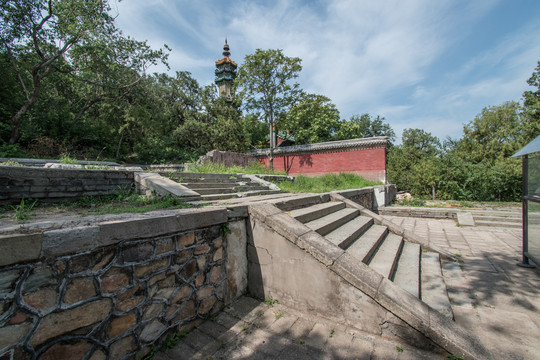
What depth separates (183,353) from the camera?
2014 mm

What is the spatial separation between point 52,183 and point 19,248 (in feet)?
8.80

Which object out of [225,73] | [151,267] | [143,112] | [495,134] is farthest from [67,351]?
[225,73]

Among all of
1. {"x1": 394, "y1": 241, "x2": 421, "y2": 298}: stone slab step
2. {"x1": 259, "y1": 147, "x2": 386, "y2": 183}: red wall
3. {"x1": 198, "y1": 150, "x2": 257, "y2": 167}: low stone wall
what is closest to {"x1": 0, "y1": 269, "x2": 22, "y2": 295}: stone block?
{"x1": 394, "y1": 241, "x2": 421, "y2": 298}: stone slab step

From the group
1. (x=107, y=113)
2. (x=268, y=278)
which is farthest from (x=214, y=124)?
(x=268, y=278)

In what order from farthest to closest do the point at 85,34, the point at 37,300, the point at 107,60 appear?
1. the point at 107,60
2. the point at 85,34
3. the point at 37,300

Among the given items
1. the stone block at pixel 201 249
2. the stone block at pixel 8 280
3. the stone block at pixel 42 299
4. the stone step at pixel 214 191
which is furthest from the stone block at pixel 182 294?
the stone step at pixel 214 191

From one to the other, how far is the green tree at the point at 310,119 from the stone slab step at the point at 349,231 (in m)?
13.9

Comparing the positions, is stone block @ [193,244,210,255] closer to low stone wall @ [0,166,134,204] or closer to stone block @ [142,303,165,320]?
stone block @ [142,303,165,320]

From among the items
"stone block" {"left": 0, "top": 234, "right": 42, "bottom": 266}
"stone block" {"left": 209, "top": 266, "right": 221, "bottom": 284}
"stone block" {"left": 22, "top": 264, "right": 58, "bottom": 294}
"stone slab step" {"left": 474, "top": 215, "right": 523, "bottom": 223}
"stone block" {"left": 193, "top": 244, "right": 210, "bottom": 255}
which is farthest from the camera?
"stone slab step" {"left": 474, "top": 215, "right": 523, "bottom": 223}

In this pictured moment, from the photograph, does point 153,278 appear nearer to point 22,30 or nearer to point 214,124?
point 22,30

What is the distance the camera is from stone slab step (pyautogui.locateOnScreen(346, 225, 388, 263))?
3.06 metres

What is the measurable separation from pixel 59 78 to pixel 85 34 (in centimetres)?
399

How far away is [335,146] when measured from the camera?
49.3 feet

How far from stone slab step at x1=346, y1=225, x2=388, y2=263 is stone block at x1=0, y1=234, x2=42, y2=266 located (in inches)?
116
